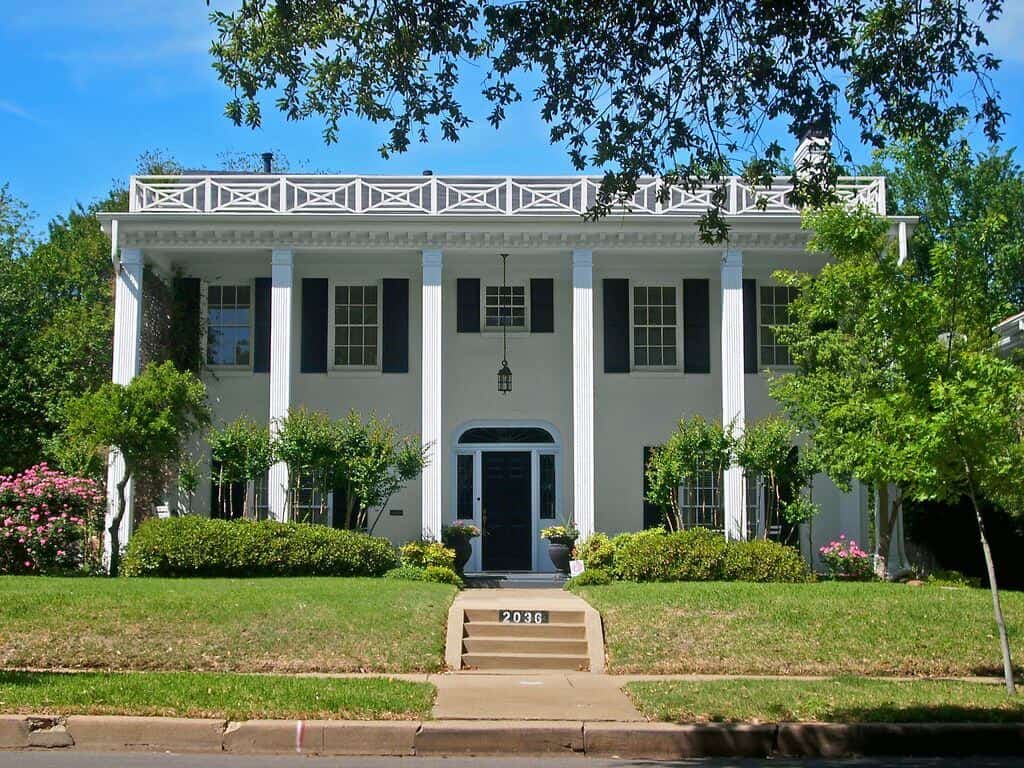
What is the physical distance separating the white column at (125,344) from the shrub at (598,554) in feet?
25.8

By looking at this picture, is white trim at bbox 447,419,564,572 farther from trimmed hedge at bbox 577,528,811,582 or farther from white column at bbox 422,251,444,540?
trimmed hedge at bbox 577,528,811,582

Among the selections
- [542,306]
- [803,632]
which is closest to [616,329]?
[542,306]

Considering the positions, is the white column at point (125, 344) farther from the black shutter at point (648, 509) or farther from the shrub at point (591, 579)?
the black shutter at point (648, 509)

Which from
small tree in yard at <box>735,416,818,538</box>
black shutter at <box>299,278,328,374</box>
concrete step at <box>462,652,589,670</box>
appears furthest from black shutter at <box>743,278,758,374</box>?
concrete step at <box>462,652,589,670</box>

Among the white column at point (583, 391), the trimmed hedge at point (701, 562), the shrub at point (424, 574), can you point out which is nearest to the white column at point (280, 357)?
the shrub at point (424, 574)

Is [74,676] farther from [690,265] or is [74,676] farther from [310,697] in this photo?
[690,265]

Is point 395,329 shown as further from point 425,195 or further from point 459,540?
point 459,540

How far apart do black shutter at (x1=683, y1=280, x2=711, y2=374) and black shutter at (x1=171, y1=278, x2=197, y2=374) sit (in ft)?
30.5

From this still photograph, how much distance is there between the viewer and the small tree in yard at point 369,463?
1908 centimetres

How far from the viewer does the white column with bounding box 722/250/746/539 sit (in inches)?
771

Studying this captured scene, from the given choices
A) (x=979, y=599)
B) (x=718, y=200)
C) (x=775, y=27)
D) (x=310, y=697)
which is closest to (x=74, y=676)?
(x=310, y=697)

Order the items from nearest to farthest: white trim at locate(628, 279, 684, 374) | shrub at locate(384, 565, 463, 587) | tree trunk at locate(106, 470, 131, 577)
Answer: shrub at locate(384, 565, 463, 587) < tree trunk at locate(106, 470, 131, 577) < white trim at locate(628, 279, 684, 374)

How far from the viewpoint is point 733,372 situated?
20156 mm

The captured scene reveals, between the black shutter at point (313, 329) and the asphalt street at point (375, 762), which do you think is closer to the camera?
the asphalt street at point (375, 762)
